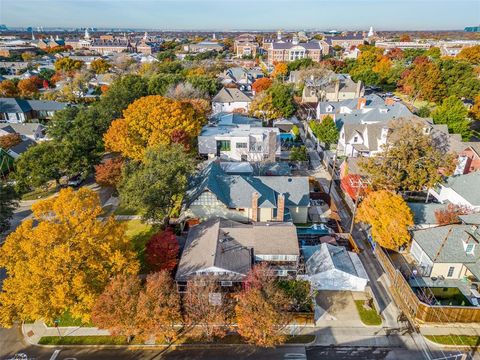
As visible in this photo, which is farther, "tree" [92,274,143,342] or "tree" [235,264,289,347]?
"tree" [235,264,289,347]

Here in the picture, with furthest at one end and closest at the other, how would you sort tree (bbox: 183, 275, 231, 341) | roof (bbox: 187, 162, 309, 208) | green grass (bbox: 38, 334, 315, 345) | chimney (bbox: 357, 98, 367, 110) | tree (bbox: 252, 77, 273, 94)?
tree (bbox: 252, 77, 273, 94), chimney (bbox: 357, 98, 367, 110), roof (bbox: 187, 162, 309, 208), green grass (bbox: 38, 334, 315, 345), tree (bbox: 183, 275, 231, 341)

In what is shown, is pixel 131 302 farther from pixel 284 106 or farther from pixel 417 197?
pixel 284 106

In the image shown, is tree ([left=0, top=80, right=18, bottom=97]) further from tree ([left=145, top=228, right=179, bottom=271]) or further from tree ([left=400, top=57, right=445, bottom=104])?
tree ([left=400, top=57, right=445, bottom=104])

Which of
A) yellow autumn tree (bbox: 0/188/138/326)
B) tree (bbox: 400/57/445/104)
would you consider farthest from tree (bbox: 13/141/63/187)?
tree (bbox: 400/57/445/104)

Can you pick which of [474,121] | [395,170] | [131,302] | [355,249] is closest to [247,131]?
[395,170]

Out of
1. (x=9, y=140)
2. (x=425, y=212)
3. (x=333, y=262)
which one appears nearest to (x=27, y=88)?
(x=9, y=140)
